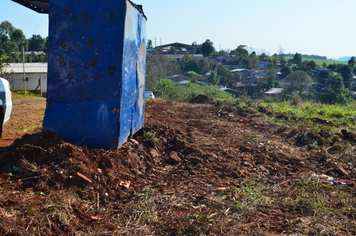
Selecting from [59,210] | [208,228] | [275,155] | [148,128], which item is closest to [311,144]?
[275,155]

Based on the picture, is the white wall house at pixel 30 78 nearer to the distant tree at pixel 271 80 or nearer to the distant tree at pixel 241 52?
the distant tree at pixel 271 80

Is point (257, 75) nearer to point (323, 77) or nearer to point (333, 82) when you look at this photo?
point (323, 77)

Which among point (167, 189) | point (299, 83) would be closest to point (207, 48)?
point (299, 83)

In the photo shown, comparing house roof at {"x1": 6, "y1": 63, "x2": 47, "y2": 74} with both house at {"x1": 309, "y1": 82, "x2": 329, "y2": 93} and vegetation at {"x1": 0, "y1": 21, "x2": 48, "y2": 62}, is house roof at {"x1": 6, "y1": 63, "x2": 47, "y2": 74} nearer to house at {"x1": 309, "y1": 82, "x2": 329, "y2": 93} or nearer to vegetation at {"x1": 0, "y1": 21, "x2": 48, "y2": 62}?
vegetation at {"x1": 0, "y1": 21, "x2": 48, "y2": 62}

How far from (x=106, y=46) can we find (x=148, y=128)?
206 cm

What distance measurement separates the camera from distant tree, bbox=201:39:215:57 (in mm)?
63781

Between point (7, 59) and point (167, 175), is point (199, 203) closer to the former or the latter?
point (167, 175)

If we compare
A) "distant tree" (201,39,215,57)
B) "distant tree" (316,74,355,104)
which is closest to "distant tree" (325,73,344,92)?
"distant tree" (316,74,355,104)

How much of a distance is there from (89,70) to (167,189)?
2117 millimetres

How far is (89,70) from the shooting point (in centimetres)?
493

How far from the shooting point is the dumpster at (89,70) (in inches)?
190

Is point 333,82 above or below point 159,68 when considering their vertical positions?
below

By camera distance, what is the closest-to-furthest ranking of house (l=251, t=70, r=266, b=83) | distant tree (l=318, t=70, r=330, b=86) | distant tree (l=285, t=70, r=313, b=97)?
1. distant tree (l=285, t=70, r=313, b=97)
2. distant tree (l=318, t=70, r=330, b=86)
3. house (l=251, t=70, r=266, b=83)

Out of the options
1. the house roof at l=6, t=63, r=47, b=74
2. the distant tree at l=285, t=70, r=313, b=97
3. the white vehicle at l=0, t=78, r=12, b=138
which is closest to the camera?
the white vehicle at l=0, t=78, r=12, b=138
